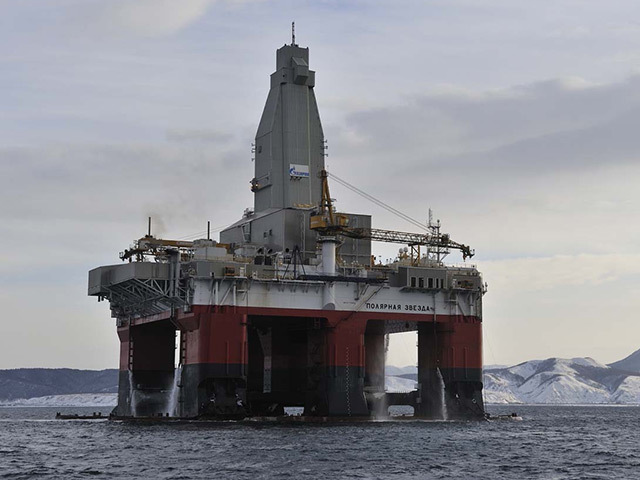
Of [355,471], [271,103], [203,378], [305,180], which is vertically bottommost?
[355,471]

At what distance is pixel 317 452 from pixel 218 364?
1786 centimetres

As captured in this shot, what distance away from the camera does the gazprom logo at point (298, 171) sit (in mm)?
81669

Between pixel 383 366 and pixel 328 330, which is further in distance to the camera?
pixel 383 366

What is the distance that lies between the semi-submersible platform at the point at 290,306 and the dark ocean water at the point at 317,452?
3520 millimetres

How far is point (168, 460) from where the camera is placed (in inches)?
1959

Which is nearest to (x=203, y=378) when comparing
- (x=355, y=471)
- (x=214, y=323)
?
(x=214, y=323)

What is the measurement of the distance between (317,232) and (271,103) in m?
11.8

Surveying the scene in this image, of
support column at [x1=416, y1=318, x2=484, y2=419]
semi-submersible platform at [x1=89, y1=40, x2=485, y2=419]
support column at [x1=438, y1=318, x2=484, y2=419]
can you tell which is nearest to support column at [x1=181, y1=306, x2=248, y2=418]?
semi-submersible platform at [x1=89, y1=40, x2=485, y2=419]

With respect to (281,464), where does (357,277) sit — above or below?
above

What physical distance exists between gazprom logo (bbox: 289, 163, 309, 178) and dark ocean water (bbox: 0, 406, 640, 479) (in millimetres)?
19286

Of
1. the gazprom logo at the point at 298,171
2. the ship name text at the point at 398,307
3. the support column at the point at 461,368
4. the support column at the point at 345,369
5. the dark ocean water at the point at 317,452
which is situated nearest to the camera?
the dark ocean water at the point at 317,452

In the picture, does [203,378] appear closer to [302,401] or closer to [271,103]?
[302,401]

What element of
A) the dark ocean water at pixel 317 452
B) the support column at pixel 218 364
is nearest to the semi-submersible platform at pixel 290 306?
the support column at pixel 218 364

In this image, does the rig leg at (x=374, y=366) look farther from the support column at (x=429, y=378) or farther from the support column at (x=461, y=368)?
the support column at (x=461, y=368)
